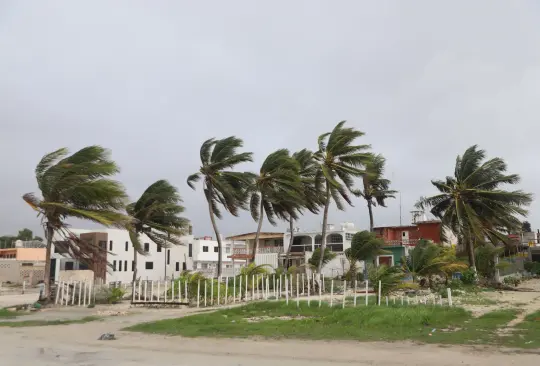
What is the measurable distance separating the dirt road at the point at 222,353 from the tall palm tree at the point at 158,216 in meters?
14.3

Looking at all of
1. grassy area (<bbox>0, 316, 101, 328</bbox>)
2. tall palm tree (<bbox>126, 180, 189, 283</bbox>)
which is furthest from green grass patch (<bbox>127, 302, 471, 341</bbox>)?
tall palm tree (<bbox>126, 180, 189, 283</bbox>)

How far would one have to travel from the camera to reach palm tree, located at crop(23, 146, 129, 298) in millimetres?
21625

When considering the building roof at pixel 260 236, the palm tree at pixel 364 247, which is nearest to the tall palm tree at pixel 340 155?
the palm tree at pixel 364 247

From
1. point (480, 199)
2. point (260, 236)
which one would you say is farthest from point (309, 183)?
point (260, 236)

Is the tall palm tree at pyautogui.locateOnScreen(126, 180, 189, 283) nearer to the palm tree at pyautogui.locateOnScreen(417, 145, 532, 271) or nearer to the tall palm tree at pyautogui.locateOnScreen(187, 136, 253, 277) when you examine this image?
the tall palm tree at pyautogui.locateOnScreen(187, 136, 253, 277)

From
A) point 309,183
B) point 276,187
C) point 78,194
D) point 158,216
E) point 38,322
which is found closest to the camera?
point 38,322

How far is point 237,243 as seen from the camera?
73.1 meters

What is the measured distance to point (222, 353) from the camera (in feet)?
33.8

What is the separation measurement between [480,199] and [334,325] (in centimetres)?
2064

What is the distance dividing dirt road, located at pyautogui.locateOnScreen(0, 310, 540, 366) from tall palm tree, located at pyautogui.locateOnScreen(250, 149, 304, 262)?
19921mm

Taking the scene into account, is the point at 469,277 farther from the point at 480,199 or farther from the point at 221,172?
the point at 221,172

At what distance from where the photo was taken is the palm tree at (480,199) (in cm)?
2955

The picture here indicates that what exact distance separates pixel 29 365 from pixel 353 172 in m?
24.2

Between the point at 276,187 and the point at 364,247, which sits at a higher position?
the point at 276,187
